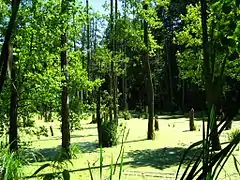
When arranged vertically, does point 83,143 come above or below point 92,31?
below

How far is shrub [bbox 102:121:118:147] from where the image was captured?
15193 mm

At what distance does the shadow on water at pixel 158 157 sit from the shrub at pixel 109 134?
1.98 meters

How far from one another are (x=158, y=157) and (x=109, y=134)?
3581 mm

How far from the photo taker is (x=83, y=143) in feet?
54.1

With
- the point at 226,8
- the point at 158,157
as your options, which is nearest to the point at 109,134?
the point at 158,157

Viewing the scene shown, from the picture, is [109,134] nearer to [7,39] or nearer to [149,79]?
[149,79]

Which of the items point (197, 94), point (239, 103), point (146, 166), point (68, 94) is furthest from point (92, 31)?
point (239, 103)

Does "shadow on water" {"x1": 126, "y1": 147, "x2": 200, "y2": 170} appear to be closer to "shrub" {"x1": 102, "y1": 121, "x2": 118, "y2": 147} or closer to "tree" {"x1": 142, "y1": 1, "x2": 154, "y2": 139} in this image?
"shrub" {"x1": 102, "y1": 121, "x2": 118, "y2": 147}

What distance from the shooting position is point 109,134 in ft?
50.0

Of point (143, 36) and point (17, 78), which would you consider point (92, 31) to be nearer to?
point (143, 36)

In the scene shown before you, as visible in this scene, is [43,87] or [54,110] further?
[54,110]

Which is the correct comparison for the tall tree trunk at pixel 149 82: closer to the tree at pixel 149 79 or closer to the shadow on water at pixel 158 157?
the tree at pixel 149 79

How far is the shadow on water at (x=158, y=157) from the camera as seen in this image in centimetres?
1084

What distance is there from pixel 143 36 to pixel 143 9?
1169mm
